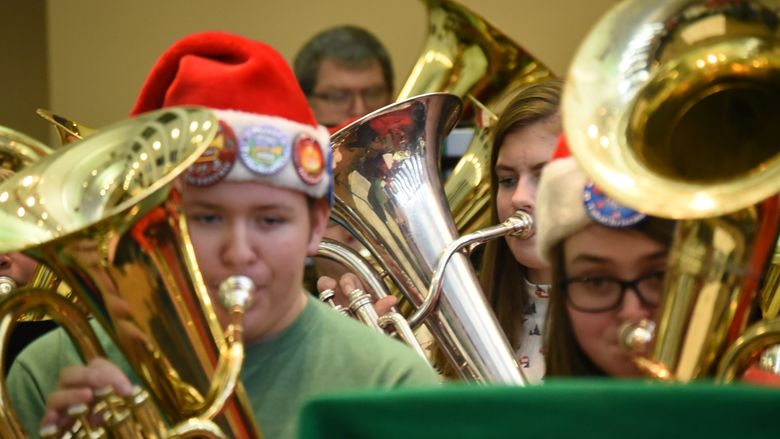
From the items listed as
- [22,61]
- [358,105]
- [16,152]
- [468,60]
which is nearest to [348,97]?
[358,105]

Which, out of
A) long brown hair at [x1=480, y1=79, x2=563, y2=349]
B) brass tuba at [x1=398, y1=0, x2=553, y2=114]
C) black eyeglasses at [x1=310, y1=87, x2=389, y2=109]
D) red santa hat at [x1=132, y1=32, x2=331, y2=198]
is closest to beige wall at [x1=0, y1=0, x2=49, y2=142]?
black eyeglasses at [x1=310, y1=87, x2=389, y2=109]

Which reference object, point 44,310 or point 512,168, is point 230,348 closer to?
point 44,310

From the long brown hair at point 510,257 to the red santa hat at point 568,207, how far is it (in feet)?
1.61

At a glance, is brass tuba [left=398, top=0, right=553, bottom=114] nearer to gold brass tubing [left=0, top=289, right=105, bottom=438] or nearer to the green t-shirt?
the green t-shirt

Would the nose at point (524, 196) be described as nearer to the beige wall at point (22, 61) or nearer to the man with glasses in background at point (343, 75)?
the man with glasses in background at point (343, 75)

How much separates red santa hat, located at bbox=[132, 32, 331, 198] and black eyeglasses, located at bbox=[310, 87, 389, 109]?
1.25 meters

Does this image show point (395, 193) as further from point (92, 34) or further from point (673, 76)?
point (92, 34)

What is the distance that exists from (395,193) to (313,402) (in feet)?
3.27

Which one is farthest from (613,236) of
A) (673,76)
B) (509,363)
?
(509,363)

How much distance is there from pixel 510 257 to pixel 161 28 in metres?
1.85

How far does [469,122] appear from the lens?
8.64ft

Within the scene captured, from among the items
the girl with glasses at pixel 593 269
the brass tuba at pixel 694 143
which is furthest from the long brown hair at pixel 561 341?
the brass tuba at pixel 694 143

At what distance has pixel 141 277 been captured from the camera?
3.95ft

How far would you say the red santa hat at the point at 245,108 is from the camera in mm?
1296
